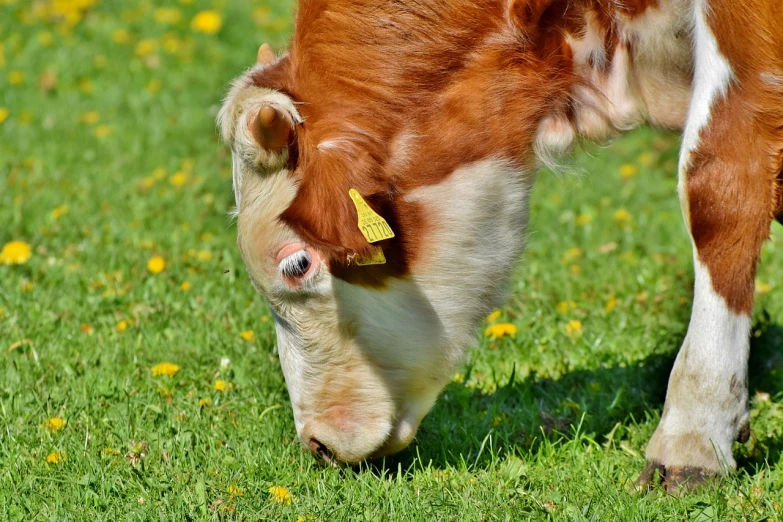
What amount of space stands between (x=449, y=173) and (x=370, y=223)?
0.46 metres

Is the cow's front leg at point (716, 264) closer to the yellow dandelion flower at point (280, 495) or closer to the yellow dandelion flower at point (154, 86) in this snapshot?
the yellow dandelion flower at point (280, 495)

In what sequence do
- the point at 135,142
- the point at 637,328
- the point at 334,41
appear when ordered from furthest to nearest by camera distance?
the point at 135,142
the point at 637,328
the point at 334,41

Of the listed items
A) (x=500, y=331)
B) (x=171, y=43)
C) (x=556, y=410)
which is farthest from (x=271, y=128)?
(x=171, y=43)

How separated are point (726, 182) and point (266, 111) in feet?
4.75

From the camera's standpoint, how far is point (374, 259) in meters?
3.48

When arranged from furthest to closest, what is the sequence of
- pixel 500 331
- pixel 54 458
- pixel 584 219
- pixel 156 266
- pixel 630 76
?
pixel 584 219 → pixel 156 266 → pixel 500 331 → pixel 630 76 → pixel 54 458

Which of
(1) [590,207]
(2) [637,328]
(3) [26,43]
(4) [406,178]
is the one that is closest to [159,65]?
(3) [26,43]

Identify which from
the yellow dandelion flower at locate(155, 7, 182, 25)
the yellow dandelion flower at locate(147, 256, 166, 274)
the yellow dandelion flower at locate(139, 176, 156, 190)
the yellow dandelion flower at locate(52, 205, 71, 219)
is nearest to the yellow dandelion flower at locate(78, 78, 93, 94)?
the yellow dandelion flower at locate(155, 7, 182, 25)

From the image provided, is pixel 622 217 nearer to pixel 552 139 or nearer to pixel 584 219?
pixel 584 219

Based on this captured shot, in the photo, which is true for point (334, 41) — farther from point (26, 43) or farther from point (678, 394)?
point (26, 43)

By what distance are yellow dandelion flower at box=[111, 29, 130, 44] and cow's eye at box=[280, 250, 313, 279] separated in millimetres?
7041

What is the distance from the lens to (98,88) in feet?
30.1

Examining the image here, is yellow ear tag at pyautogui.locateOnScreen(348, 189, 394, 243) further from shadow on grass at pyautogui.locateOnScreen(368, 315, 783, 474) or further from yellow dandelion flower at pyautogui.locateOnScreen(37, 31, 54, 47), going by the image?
yellow dandelion flower at pyautogui.locateOnScreen(37, 31, 54, 47)

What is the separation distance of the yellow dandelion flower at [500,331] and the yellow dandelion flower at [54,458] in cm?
201
